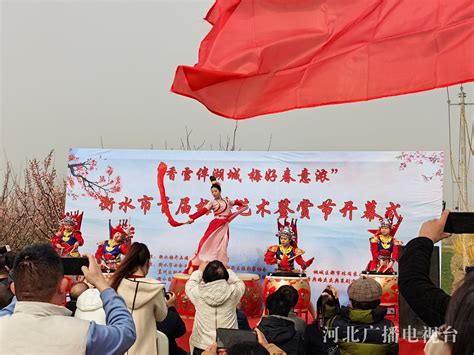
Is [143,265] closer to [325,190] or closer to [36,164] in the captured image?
[325,190]

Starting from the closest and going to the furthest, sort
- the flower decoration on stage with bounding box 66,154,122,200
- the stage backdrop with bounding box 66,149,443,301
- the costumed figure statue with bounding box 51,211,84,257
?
the costumed figure statue with bounding box 51,211,84,257 < the stage backdrop with bounding box 66,149,443,301 < the flower decoration on stage with bounding box 66,154,122,200

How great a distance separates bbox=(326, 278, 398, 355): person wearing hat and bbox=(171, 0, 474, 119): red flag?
3.58 ft

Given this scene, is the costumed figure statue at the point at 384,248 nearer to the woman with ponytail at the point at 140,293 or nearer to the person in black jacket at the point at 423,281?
the woman with ponytail at the point at 140,293

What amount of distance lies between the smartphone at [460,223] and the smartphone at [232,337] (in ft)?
3.98

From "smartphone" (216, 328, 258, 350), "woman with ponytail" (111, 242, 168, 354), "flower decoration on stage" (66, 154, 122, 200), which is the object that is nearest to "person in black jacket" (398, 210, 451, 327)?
"smartphone" (216, 328, 258, 350)

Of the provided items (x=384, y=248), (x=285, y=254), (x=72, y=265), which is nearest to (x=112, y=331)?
(x=72, y=265)

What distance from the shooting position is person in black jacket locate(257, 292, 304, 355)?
2.78 metres

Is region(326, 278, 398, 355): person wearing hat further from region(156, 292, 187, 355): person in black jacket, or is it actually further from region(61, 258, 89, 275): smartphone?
region(61, 258, 89, 275): smartphone

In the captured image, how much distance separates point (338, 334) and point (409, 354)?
1.94 meters

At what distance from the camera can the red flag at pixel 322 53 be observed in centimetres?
331

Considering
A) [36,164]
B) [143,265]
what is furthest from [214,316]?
[36,164]

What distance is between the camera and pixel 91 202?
788cm

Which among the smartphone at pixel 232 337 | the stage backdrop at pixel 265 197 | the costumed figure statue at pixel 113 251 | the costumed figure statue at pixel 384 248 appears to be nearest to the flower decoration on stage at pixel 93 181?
the stage backdrop at pixel 265 197

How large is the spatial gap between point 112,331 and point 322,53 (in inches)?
91.7
